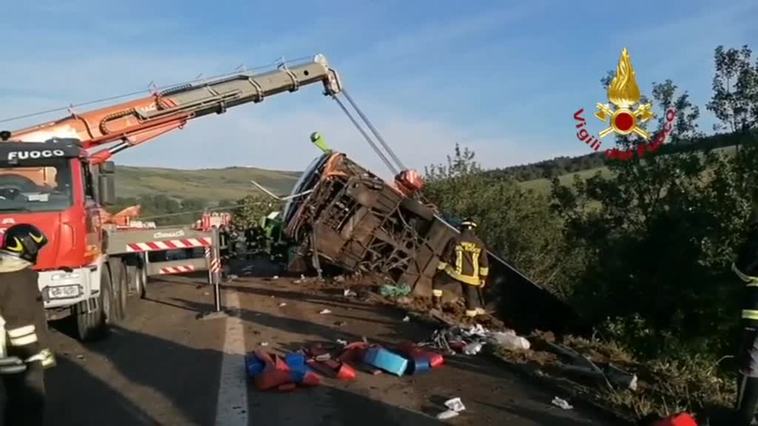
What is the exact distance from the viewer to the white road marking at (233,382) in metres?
6.45

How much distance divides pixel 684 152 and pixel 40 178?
1630 cm

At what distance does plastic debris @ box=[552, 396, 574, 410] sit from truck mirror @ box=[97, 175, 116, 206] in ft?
23.3

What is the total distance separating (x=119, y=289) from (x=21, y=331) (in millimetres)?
7579

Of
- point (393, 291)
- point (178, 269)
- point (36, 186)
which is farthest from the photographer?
point (178, 269)

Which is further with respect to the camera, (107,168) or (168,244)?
(168,244)

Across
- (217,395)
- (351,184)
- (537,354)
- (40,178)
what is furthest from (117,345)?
(351,184)

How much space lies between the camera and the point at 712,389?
7.22 m

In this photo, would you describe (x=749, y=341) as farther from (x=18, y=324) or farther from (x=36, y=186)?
(x=36, y=186)

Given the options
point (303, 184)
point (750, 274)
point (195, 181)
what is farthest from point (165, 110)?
point (195, 181)

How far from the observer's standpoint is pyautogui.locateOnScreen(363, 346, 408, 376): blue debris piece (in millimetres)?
7756

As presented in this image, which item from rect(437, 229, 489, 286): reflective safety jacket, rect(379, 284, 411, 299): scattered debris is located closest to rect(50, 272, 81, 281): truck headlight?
rect(379, 284, 411, 299): scattered debris

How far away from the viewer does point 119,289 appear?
1253 cm

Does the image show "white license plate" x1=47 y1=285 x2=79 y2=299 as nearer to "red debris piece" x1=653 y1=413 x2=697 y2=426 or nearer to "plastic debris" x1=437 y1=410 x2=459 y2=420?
"plastic debris" x1=437 y1=410 x2=459 y2=420

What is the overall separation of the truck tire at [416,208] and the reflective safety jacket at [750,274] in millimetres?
9963
